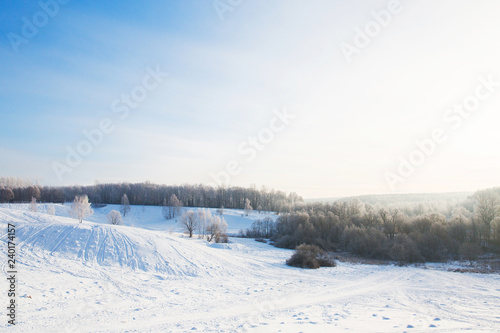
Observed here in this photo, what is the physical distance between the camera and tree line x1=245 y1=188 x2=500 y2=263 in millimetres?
42344

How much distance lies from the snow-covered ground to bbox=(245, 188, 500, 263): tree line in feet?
54.6

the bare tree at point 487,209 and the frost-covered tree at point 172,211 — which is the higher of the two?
the bare tree at point 487,209

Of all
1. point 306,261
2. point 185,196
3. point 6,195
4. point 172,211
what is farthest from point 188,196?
point 306,261

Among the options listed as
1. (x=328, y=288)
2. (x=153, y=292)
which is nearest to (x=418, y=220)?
(x=328, y=288)

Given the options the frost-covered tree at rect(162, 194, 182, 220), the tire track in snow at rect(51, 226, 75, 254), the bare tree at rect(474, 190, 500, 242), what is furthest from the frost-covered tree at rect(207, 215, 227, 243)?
the bare tree at rect(474, 190, 500, 242)

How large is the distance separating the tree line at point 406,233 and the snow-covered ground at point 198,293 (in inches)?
655

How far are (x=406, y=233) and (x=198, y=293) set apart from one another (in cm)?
4881

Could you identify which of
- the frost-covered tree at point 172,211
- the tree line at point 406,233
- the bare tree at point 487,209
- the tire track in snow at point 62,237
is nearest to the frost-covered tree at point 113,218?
the frost-covered tree at point 172,211

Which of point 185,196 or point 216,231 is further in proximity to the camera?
point 185,196

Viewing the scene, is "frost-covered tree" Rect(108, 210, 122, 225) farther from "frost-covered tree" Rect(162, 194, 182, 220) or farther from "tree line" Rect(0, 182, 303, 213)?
"tree line" Rect(0, 182, 303, 213)

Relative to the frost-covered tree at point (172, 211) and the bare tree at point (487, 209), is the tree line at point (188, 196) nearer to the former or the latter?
the frost-covered tree at point (172, 211)

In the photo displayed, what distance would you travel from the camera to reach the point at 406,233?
5203 cm

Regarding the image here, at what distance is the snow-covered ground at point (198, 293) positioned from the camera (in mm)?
10609

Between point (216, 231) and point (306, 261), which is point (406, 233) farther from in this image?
point (216, 231)
